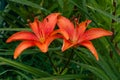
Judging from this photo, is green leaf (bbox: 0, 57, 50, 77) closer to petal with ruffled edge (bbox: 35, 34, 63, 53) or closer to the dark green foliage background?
the dark green foliage background

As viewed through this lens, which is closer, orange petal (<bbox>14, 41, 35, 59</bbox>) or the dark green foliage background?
orange petal (<bbox>14, 41, 35, 59</bbox>)

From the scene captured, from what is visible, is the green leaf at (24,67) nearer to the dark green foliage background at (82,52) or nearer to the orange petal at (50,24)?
the dark green foliage background at (82,52)

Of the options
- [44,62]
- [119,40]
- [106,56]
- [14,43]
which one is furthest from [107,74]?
[14,43]

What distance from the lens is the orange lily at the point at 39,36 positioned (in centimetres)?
116

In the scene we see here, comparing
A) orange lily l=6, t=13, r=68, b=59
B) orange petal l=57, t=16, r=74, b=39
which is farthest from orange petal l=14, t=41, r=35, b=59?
orange petal l=57, t=16, r=74, b=39

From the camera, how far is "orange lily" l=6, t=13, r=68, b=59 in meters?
1.16

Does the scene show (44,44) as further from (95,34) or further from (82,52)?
(82,52)

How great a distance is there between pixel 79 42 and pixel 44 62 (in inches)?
24.5

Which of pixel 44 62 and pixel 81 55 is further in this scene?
pixel 44 62

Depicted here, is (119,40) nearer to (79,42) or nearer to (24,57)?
(79,42)

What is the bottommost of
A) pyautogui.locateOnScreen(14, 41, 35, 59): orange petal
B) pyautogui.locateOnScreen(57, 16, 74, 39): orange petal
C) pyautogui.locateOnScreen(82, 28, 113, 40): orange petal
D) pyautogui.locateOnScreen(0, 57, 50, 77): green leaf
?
pyautogui.locateOnScreen(0, 57, 50, 77): green leaf

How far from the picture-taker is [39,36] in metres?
1.20

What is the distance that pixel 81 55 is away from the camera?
1.44 metres

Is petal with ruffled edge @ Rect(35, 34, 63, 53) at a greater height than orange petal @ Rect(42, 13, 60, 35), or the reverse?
orange petal @ Rect(42, 13, 60, 35)
